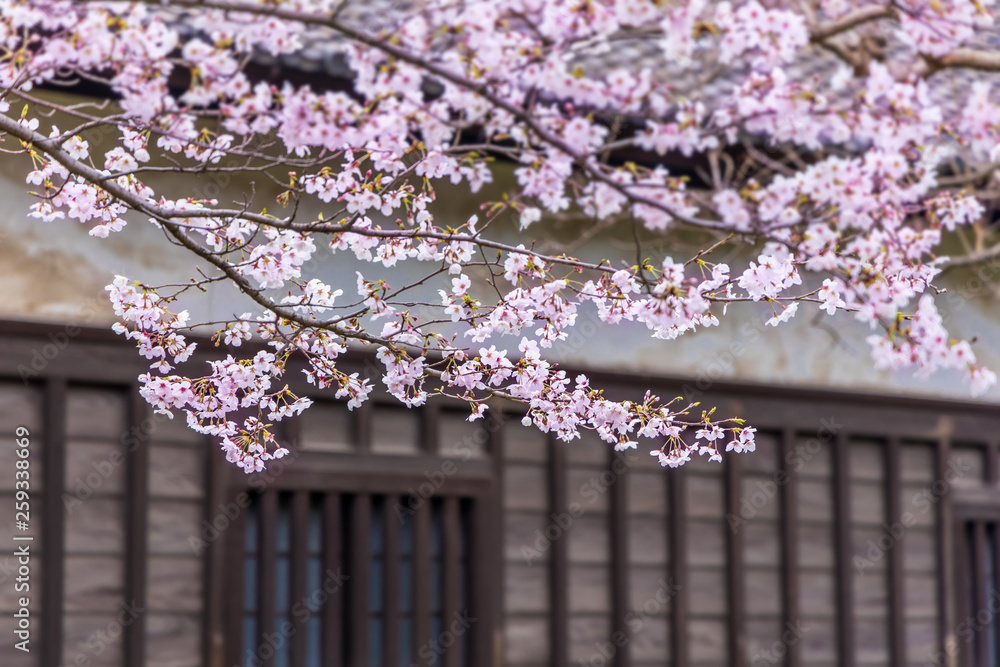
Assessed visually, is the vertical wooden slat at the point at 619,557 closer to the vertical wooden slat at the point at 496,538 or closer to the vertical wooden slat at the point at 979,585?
the vertical wooden slat at the point at 496,538

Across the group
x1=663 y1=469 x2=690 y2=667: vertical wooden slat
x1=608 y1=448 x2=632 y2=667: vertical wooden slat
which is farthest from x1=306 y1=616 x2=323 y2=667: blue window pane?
x1=663 y1=469 x2=690 y2=667: vertical wooden slat

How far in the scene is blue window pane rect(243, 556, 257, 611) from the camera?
6.12 metres

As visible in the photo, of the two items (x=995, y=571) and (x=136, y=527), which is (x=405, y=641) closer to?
(x=136, y=527)

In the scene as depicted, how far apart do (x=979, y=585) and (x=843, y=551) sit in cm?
124

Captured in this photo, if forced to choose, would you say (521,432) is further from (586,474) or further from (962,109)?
(962,109)

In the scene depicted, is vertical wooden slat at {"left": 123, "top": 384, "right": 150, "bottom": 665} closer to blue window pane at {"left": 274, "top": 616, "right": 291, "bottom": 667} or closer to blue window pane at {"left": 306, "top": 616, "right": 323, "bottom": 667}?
blue window pane at {"left": 274, "top": 616, "right": 291, "bottom": 667}

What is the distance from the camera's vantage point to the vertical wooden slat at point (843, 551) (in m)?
7.90

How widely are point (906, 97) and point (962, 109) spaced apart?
926 mm

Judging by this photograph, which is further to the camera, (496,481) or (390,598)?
(496,481)

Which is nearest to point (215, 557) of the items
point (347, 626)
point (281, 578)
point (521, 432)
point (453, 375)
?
point (281, 578)

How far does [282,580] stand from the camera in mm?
6230

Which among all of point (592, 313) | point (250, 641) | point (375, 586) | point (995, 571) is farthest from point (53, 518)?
point (995, 571)

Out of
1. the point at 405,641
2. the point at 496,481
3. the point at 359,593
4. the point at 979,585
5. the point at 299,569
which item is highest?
the point at 496,481

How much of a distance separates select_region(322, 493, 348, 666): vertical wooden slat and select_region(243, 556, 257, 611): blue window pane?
0.34m
